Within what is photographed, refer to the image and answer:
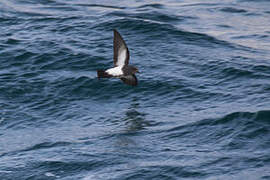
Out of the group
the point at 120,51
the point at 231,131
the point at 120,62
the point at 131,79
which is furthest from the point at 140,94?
the point at 231,131

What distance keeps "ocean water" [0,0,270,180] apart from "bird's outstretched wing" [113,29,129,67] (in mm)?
1622

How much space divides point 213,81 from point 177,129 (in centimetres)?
395

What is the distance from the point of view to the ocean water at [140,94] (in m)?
12.8

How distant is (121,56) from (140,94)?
92.6 inches

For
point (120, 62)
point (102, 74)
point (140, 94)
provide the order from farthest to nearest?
point (140, 94)
point (120, 62)
point (102, 74)

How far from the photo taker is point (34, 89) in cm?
1792

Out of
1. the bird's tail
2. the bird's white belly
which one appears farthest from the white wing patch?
the bird's tail

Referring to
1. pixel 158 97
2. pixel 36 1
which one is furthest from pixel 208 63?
pixel 36 1

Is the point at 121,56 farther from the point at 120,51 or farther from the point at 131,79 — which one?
the point at 131,79

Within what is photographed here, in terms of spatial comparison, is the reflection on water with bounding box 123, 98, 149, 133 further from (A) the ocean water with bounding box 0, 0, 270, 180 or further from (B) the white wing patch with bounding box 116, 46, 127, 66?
(B) the white wing patch with bounding box 116, 46, 127, 66

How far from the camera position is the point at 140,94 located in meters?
17.5

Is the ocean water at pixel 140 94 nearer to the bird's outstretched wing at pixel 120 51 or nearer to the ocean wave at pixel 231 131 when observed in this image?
the ocean wave at pixel 231 131

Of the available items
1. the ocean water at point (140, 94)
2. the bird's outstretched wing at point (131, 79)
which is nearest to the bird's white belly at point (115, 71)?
the bird's outstretched wing at point (131, 79)

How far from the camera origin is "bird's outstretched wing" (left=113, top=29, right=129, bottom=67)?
15.1 metres
